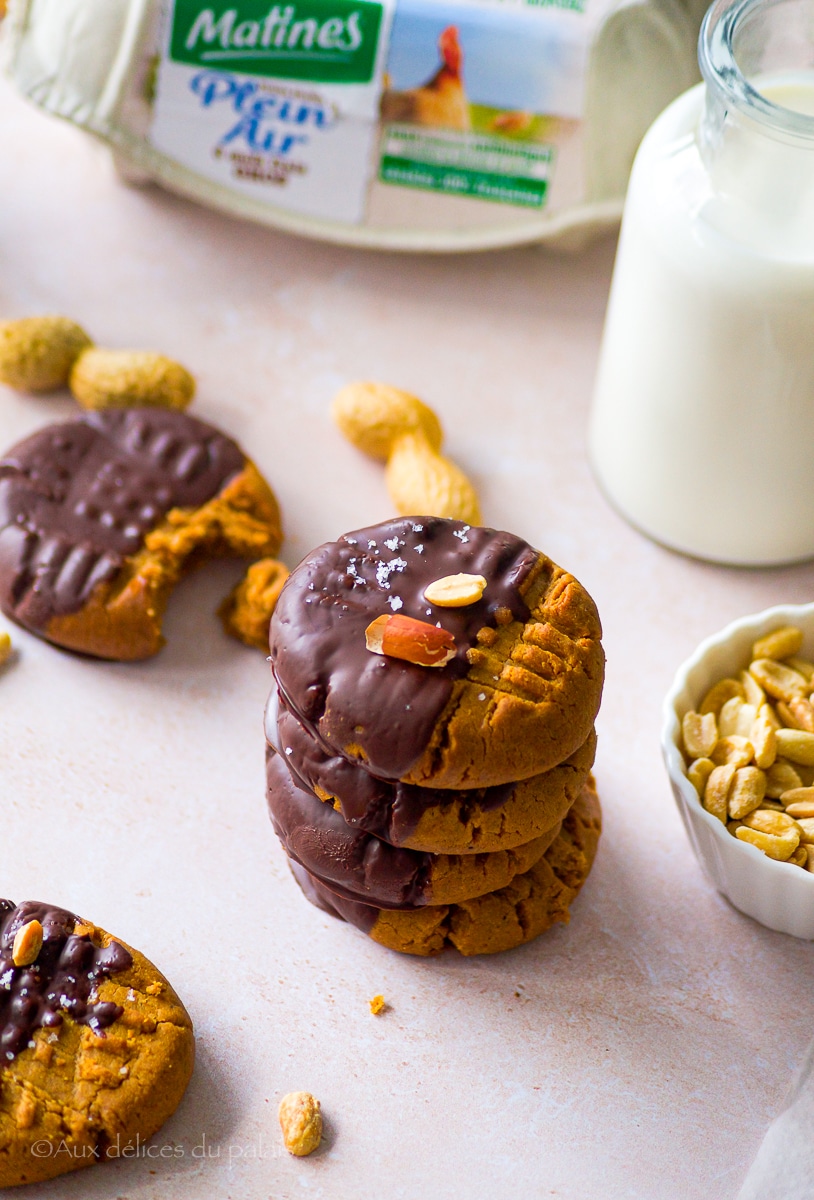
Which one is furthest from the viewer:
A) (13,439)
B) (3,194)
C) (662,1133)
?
(3,194)

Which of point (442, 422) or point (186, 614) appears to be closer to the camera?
point (186, 614)

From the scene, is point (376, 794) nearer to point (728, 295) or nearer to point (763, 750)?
point (763, 750)

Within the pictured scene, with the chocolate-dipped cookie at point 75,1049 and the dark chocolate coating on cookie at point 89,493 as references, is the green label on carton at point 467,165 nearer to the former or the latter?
the dark chocolate coating on cookie at point 89,493

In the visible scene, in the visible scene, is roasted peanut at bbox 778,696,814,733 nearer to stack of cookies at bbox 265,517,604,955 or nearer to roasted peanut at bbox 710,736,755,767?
roasted peanut at bbox 710,736,755,767

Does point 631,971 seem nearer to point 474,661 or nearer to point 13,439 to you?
point 474,661

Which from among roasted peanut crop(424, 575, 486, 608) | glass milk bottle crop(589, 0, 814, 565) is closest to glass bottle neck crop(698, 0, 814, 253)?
glass milk bottle crop(589, 0, 814, 565)

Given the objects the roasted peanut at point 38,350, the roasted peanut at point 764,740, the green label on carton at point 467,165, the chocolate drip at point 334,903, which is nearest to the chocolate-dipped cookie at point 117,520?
the roasted peanut at point 38,350

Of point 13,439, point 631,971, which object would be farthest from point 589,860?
point 13,439

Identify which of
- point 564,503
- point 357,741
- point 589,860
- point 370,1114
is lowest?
point 370,1114
